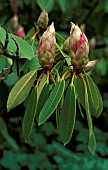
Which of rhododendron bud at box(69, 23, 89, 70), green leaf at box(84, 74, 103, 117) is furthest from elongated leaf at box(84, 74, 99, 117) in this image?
rhododendron bud at box(69, 23, 89, 70)

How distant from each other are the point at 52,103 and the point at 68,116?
0.08 m

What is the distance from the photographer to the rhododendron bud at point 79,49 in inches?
61.6

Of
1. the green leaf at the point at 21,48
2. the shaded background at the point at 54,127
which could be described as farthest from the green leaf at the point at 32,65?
the shaded background at the point at 54,127

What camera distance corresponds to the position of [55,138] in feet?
15.1

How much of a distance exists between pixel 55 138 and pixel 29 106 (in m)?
2.99

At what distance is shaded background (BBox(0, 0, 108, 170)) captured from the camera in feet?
12.8

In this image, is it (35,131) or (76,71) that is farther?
A: (35,131)

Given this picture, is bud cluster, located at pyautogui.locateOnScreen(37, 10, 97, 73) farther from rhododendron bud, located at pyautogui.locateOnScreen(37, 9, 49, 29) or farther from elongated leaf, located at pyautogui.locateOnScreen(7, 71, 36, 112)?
rhododendron bud, located at pyautogui.locateOnScreen(37, 9, 49, 29)

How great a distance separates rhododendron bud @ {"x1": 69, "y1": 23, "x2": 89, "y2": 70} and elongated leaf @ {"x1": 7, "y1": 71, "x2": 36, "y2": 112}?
0.51 ft

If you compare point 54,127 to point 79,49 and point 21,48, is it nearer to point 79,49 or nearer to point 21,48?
point 21,48

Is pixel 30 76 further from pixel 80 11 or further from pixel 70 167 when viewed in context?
pixel 80 11

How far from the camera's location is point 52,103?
1.56 metres

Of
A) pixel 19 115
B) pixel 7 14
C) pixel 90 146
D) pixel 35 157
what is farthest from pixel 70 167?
pixel 90 146

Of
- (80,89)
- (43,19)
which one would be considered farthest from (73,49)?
(43,19)
